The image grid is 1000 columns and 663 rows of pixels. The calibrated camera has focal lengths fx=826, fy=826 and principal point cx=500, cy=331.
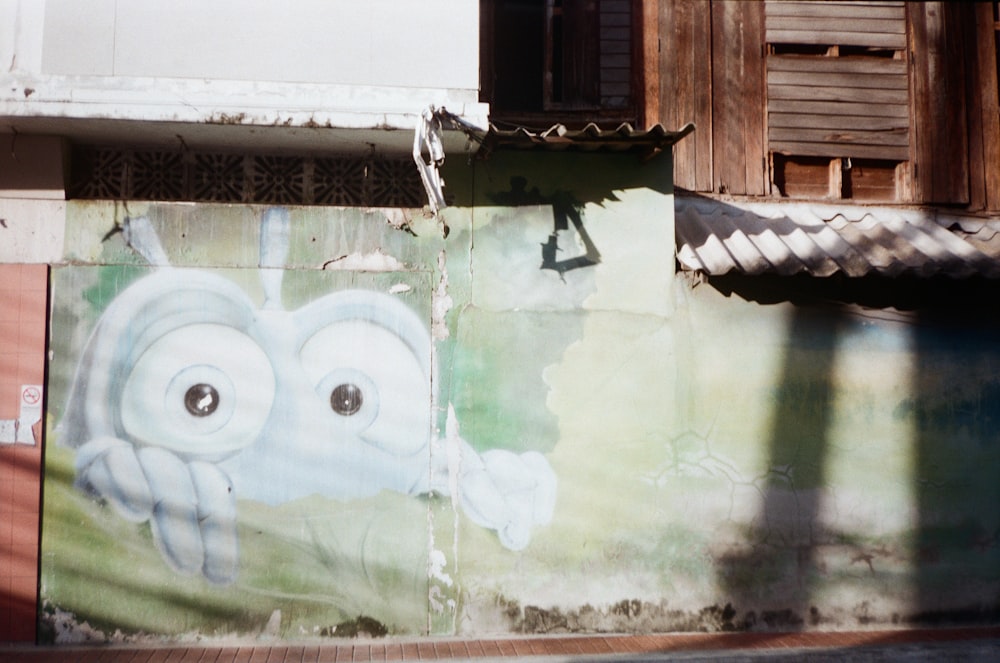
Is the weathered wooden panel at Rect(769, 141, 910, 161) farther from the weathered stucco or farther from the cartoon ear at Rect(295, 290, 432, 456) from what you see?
the cartoon ear at Rect(295, 290, 432, 456)

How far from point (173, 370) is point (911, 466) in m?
6.28

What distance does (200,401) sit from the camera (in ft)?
21.4

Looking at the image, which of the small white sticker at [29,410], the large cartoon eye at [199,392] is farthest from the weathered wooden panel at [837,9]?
the small white sticker at [29,410]

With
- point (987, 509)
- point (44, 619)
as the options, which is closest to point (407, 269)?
point (44, 619)

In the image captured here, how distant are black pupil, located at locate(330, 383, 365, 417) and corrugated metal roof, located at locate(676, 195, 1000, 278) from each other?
115 inches

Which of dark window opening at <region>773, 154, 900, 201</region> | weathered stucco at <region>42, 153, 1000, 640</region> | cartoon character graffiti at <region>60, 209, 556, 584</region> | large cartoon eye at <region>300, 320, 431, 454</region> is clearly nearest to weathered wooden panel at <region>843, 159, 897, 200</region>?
dark window opening at <region>773, 154, 900, 201</region>

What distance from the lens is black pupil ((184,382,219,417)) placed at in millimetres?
6523

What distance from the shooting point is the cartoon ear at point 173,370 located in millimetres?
6469

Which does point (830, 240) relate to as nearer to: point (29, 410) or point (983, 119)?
point (983, 119)

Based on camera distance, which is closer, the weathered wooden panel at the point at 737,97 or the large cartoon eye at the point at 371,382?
the large cartoon eye at the point at 371,382

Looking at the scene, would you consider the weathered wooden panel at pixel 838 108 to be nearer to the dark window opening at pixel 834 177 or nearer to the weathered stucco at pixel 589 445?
the dark window opening at pixel 834 177

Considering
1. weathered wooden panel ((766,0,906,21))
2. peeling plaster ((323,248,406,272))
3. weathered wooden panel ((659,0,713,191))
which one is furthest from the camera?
weathered wooden panel ((766,0,906,21))

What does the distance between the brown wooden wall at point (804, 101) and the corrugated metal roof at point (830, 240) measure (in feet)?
0.92

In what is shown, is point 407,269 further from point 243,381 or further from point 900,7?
point 900,7
